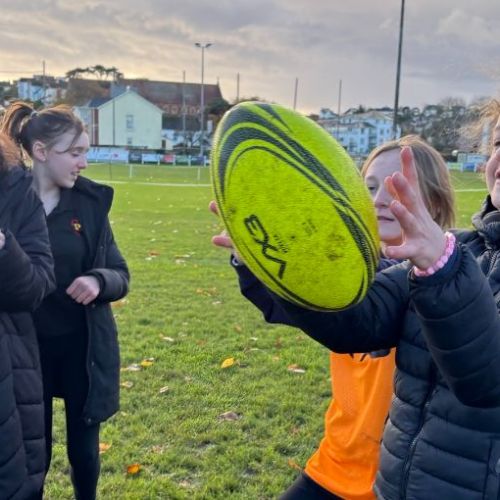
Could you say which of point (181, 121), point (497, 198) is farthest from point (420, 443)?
point (181, 121)

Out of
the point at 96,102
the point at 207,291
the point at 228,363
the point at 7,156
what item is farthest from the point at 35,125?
the point at 96,102

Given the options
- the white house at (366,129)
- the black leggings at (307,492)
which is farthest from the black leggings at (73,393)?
the white house at (366,129)

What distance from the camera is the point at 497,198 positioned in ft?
6.51

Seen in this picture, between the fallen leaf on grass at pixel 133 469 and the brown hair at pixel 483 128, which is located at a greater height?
the brown hair at pixel 483 128

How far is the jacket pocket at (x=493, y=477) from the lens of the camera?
1.72 metres

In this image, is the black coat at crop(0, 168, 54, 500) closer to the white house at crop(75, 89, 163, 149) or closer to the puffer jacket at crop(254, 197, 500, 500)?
the puffer jacket at crop(254, 197, 500, 500)

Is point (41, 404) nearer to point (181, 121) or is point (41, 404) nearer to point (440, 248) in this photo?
point (440, 248)

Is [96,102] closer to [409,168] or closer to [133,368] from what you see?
[133,368]

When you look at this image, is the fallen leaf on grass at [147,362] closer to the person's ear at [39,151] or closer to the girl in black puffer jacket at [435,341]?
the person's ear at [39,151]

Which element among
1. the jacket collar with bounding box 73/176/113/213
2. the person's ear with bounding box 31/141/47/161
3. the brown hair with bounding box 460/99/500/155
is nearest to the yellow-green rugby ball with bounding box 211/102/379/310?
the brown hair with bounding box 460/99/500/155

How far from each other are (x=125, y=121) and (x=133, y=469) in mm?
83547

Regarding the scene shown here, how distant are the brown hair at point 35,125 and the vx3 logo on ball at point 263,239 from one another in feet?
7.30

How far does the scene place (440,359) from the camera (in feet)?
5.34

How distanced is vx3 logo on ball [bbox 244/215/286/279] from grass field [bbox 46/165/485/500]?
263 centimetres
